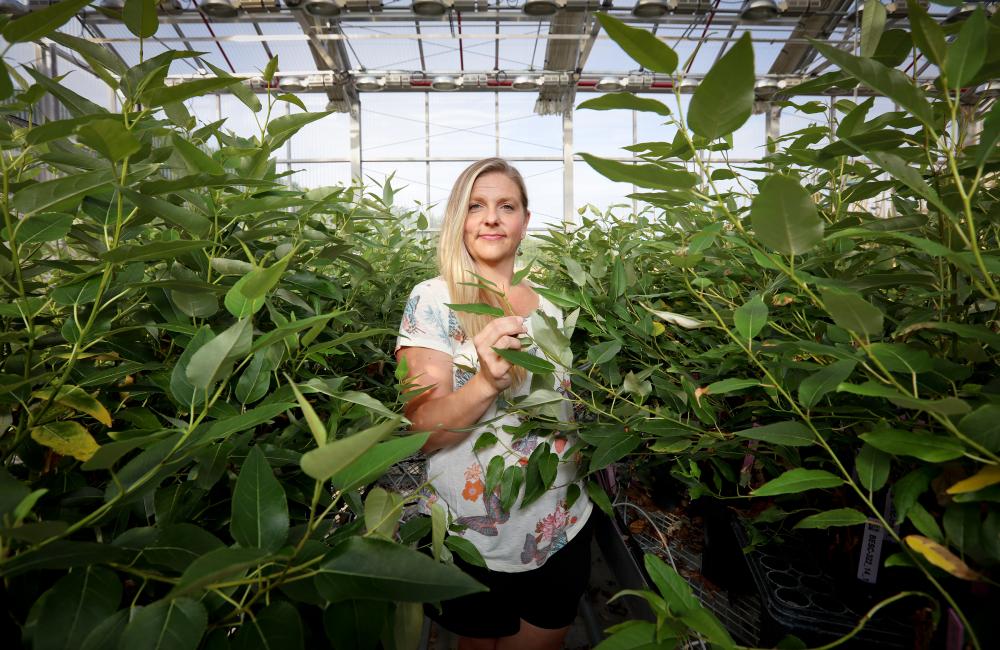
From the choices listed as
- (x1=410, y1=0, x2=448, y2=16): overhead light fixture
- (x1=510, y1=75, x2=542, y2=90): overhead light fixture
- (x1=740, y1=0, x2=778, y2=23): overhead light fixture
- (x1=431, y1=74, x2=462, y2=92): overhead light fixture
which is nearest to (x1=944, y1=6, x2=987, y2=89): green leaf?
(x1=410, y1=0, x2=448, y2=16): overhead light fixture

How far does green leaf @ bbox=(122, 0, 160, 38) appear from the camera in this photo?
1.18 feet

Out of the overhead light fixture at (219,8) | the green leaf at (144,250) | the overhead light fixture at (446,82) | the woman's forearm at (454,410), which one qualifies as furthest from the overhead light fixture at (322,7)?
the green leaf at (144,250)

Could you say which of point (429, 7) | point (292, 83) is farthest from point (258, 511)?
point (292, 83)

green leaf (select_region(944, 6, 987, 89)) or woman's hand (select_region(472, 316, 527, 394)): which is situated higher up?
green leaf (select_region(944, 6, 987, 89))

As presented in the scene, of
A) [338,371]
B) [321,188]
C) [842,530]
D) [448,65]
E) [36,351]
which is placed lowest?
[842,530]

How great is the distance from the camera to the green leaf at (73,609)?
23 cm

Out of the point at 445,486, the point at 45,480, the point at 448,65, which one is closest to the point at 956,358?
the point at 45,480

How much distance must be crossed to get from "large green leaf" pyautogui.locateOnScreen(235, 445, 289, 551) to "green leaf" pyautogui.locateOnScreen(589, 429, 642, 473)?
0.32m

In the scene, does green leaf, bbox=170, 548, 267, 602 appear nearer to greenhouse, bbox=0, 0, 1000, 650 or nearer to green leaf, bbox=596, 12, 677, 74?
greenhouse, bbox=0, 0, 1000, 650

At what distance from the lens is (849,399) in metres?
0.42

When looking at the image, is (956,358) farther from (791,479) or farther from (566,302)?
(566,302)

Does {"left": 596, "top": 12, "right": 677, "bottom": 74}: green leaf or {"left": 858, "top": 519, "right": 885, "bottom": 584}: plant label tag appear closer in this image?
{"left": 596, "top": 12, "right": 677, "bottom": 74}: green leaf

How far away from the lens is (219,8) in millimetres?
4828

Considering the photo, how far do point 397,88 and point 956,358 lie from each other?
774 centimetres
